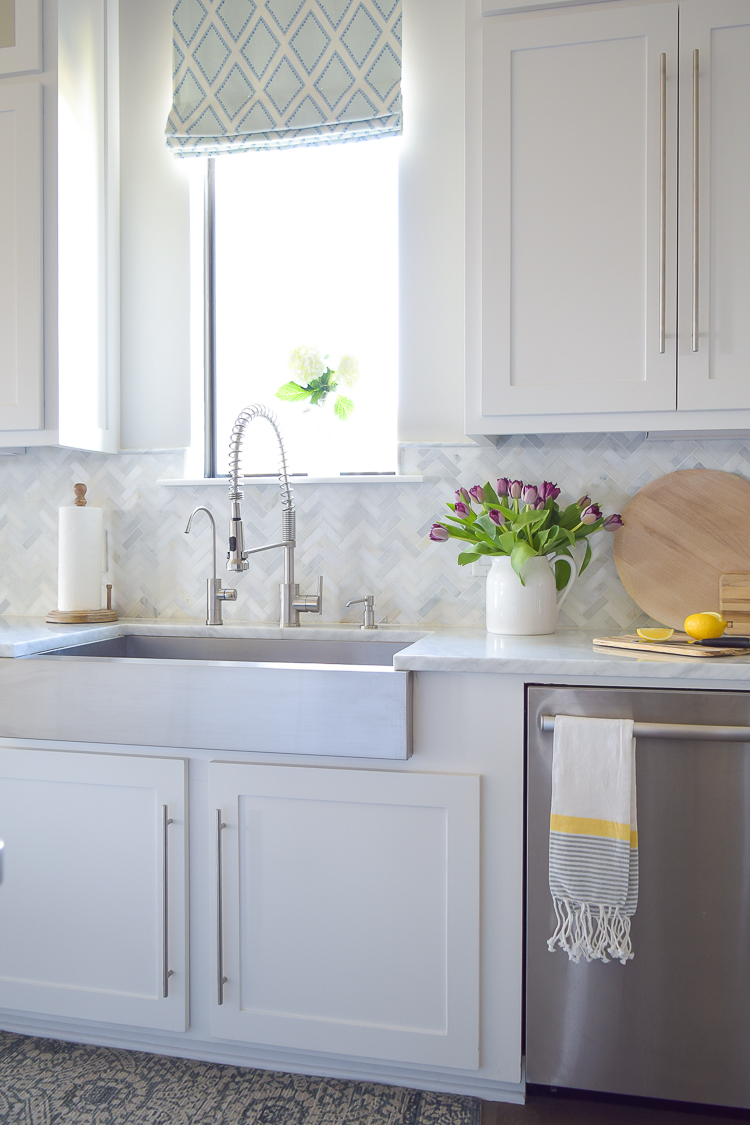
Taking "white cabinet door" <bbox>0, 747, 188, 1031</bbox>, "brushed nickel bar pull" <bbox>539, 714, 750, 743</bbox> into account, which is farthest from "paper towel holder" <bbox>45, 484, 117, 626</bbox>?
"brushed nickel bar pull" <bbox>539, 714, 750, 743</bbox>

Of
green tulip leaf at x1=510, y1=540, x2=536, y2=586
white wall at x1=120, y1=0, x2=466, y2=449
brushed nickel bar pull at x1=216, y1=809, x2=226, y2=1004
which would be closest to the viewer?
brushed nickel bar pull at x1=216, y1=809, x2=226, y2=1004

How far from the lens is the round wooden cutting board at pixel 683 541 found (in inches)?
77.4

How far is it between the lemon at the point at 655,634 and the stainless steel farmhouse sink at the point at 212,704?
53 centimetres

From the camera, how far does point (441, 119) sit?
7.20 ft

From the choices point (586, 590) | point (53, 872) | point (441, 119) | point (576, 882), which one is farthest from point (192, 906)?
point (441, 119)

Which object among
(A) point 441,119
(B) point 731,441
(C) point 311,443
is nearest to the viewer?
(B) point 731,441

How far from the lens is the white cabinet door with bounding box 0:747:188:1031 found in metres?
1.70

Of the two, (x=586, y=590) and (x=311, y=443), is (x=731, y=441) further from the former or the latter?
(x=311, y=443)

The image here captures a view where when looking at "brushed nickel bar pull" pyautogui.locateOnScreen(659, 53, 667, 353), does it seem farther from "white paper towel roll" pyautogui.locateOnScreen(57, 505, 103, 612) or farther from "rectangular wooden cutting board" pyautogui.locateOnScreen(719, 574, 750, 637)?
"white paper towel roll" pyautogui.locateOnScreen(57, 505, 103, 612)

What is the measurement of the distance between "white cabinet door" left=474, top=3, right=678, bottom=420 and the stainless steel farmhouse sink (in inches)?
28.5

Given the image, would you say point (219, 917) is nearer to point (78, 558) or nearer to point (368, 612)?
point (368, 612)

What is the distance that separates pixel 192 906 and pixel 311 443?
1.28 meters

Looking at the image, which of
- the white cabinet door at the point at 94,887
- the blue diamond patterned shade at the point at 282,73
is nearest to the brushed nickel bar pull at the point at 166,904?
the white cabinet door at the point at 94,887

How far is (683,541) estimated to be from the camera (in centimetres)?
199
